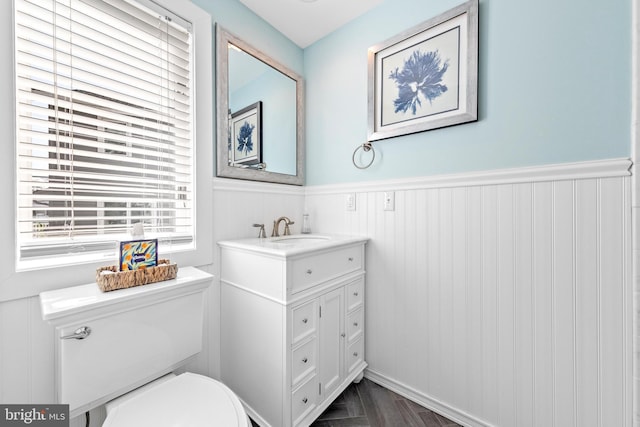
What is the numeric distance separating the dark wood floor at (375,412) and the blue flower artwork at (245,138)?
63.0 inches

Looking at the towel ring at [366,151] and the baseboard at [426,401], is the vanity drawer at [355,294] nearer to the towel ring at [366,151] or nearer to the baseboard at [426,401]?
the baseboard at [426,401]

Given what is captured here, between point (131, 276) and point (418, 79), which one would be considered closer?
point (131, 276)

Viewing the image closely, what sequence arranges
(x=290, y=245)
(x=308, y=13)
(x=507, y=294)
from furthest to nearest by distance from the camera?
(x=308, y=13)
(x=290, y=245)
(x=507, y=294)

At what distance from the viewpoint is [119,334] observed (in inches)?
37.1

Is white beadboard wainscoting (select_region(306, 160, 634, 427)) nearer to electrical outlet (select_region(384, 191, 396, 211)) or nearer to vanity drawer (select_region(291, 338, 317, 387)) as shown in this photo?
electrical outlet (select_region(384, 191, 396, 211))

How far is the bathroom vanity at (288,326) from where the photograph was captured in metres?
1.21

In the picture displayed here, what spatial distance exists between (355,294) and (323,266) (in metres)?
0.39

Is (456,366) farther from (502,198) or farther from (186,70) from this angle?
(186,70)

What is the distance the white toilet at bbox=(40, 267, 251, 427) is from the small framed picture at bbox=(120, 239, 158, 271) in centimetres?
10

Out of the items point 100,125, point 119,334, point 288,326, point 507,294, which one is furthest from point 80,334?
point 507,294

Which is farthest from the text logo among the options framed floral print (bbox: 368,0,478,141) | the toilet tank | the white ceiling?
the white ceiling

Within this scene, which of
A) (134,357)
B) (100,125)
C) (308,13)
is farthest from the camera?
(308,13)

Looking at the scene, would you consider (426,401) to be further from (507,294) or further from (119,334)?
(119,334)

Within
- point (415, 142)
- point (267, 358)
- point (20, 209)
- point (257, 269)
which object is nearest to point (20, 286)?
point (20, 209)
